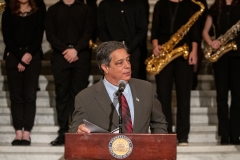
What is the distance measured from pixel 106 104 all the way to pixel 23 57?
302 centimetres

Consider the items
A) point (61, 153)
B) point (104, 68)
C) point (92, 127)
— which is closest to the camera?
point (92, 127)

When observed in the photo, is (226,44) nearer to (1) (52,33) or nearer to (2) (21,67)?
(1) (52,33)

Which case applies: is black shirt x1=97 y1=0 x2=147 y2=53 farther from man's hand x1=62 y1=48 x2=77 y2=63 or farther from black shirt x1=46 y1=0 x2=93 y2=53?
man's hand x1=62 y1=48 x2=77 y2=63

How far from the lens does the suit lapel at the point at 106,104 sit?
482 centimetres

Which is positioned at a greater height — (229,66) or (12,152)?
(229,66)

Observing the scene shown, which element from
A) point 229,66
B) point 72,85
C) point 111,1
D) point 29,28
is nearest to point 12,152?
point 72,85

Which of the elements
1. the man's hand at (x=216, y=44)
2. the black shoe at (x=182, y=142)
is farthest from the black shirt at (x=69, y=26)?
the black shoe at (x=182, y=142)

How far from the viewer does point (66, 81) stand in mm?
7648

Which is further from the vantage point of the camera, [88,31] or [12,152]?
[88,31]

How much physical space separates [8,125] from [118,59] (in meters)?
3.67

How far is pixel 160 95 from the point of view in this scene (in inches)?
297

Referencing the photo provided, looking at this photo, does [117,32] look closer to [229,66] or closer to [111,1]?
[111,1]

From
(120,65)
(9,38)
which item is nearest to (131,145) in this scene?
(120,65)

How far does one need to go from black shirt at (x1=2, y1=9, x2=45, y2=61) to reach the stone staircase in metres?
1.00
